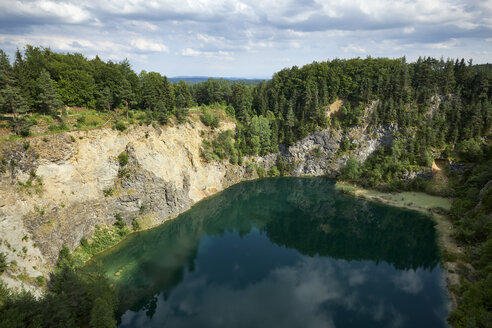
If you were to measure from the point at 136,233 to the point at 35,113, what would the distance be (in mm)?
25421

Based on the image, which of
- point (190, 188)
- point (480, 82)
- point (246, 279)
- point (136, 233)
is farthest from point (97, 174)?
point (480, 82)

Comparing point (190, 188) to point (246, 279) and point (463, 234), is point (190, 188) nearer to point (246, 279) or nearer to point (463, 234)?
point (246, 279)

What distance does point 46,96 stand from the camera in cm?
4219

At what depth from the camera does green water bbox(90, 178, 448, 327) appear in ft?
95.9

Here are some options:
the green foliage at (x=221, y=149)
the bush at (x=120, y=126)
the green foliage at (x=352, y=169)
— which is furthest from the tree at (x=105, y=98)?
the green foliage at (x=352, y=169)

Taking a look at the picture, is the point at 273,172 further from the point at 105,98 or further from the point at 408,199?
the point at 105,98

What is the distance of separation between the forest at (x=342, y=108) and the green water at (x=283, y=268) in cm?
505

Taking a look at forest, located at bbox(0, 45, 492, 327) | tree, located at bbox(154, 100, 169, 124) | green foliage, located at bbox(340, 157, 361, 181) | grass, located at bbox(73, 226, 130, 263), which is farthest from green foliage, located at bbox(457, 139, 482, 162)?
grass, located at bbox(73, 226, 130, 263)

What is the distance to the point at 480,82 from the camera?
234 feet

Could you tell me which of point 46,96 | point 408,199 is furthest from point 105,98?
point 408,199

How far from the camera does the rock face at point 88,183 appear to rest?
3120cm

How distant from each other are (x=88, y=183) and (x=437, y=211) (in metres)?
63.4

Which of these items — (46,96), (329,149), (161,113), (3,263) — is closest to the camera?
(3,263)

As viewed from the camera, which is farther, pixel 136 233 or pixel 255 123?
pixel 255 123
